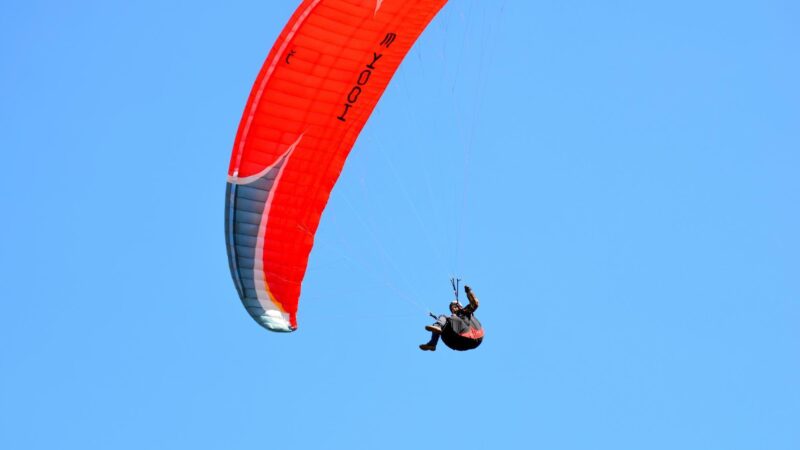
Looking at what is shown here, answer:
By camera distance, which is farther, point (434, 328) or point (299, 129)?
point (434, 328)

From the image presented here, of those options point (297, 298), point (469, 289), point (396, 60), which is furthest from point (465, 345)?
point (396, 60)

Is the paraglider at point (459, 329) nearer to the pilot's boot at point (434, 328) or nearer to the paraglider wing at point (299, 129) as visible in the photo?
the pilot's boot at point (434, 328)

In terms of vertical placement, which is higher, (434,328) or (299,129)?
(299,129)

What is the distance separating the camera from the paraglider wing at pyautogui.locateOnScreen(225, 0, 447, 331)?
27.4m

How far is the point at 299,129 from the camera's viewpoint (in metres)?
28.4

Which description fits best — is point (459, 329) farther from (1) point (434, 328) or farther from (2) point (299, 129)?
(2) point (299, 129)

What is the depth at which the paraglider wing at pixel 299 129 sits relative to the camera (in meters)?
27.4

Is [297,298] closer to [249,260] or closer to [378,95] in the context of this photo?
[249,260]

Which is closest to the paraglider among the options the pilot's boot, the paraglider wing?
the pilot's boot

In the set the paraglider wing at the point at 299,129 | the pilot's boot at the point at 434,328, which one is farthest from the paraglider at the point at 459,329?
the paraglider wing at the point at 299,129

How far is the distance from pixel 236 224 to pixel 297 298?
1.85 m

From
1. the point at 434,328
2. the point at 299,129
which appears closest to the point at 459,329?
the point at 434,328

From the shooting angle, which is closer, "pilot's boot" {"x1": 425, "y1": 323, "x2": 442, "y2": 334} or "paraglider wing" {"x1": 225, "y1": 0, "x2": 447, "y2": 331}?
"paraglider wing" {"x1": 225, "y1": 0, "x2": 447, "y2": 331}

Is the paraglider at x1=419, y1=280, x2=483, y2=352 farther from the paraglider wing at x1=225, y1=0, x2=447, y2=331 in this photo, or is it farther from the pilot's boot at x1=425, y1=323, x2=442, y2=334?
the paraglider wing at x1=225, y1=0, x2=447, y2=331
